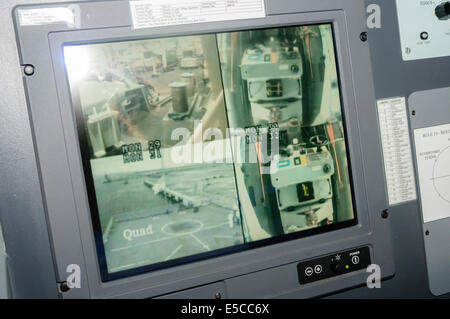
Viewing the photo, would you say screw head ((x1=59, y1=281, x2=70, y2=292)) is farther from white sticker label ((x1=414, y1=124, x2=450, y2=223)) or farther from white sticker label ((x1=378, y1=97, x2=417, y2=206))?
white sticker label ((x1=414, y1=124, x2=450, y2=223))

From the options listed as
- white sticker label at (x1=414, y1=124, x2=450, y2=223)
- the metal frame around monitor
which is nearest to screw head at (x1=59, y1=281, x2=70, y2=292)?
the metal frame around monitor

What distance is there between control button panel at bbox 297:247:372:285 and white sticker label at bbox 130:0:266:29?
0.77 meters

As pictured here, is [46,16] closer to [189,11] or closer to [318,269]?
[189,11]

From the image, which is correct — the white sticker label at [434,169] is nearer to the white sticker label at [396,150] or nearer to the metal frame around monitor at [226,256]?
the white sticker label at [396,150]

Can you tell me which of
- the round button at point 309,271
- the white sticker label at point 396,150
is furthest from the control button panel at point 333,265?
the white sticker label at point 396,150

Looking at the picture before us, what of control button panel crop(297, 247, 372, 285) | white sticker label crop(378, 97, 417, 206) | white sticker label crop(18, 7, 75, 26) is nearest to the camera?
white sticker label crop(18, 7, 75, 26)

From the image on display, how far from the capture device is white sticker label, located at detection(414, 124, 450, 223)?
58.7 inches

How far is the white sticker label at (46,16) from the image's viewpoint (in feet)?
3.49

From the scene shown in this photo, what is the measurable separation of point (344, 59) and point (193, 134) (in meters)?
0.55

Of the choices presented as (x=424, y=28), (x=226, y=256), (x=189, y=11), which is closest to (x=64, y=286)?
(x=226, y=256)

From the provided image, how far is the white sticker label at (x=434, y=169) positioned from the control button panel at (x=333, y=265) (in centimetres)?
33

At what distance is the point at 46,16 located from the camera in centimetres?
108

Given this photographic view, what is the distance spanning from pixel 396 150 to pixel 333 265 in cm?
46
